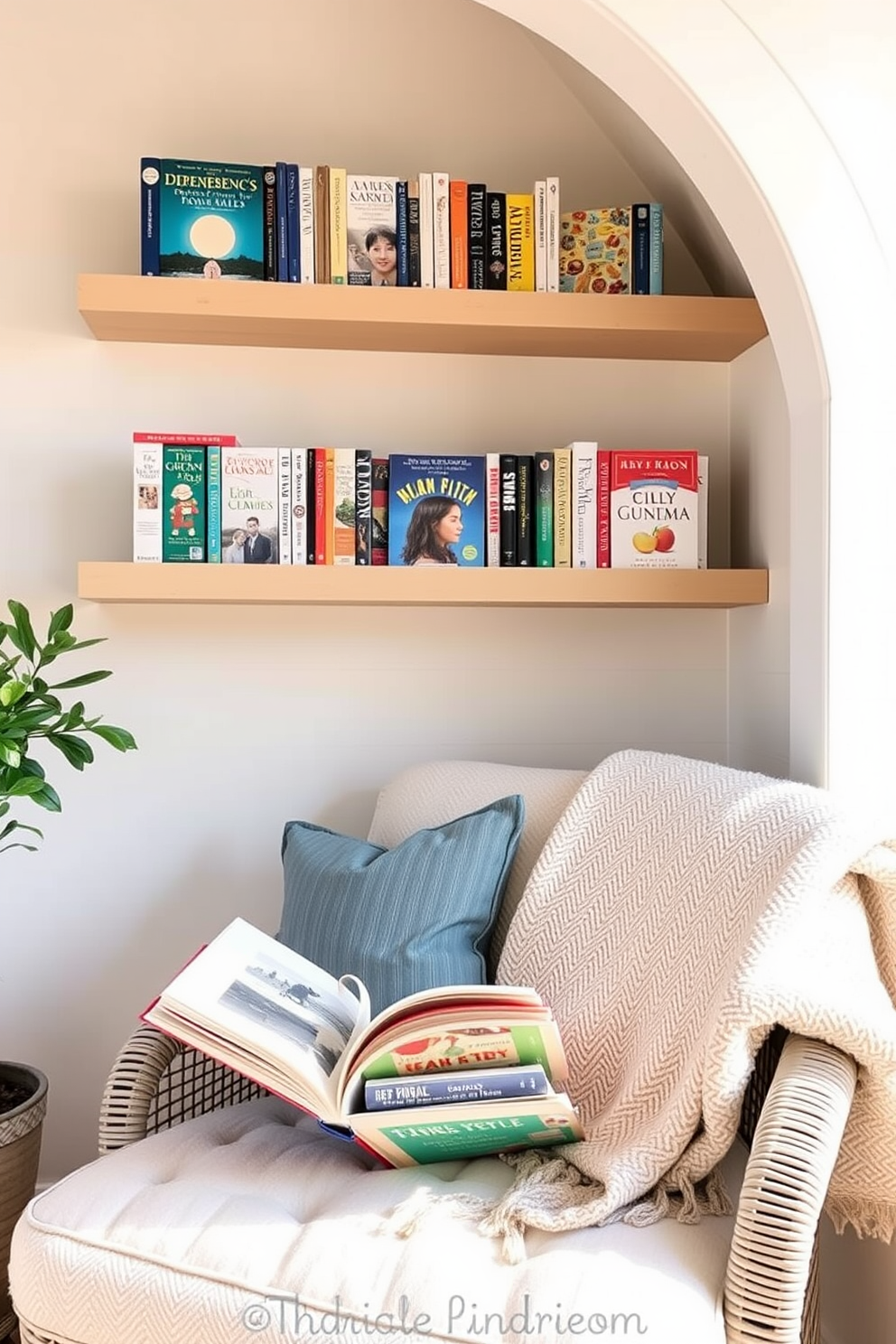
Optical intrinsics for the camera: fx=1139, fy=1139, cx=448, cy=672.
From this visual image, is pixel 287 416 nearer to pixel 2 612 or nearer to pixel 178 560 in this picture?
pixel 178 560

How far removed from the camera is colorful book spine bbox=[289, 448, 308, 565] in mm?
2080

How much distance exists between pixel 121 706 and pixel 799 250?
1493 mm

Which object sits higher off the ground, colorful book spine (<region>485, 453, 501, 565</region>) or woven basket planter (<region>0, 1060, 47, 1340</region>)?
colorful book spine (<region>485, 453, 501, 565</region>)

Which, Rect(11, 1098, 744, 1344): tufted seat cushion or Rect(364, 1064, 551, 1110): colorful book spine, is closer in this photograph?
Rect(11, 1098, 744, 1344): tufted seat cushion

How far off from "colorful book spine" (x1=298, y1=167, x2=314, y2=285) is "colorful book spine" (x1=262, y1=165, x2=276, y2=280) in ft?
0.16

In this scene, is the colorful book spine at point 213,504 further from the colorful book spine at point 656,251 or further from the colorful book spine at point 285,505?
the colorful book spine at point 656,251

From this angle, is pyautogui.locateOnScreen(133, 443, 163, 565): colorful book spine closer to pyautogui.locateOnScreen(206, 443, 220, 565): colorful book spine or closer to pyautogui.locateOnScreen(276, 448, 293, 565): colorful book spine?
pyautogui.locateOnScreen(206, 443, 220, 565): colorful book spine

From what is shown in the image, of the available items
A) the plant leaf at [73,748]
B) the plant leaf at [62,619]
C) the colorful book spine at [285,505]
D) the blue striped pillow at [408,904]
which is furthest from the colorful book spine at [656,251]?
the plant leaf at [73,748]

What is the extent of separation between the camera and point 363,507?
6.92ft

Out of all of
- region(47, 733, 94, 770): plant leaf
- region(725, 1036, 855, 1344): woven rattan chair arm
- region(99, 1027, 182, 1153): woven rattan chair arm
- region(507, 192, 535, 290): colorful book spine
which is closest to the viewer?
region(725, 1036, 855, 1344): woven rattan chair arm

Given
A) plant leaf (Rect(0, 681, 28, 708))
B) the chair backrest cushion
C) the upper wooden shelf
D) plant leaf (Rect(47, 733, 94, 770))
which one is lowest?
the chair backrest cushion

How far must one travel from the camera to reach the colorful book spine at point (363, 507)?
210cm

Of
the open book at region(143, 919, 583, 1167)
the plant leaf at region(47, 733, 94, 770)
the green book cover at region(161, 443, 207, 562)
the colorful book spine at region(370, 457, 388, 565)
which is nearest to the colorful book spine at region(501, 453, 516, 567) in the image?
the colorful book spine at region(370, 457, 388, 565)

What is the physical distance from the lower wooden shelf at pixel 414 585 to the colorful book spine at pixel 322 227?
0.55m
